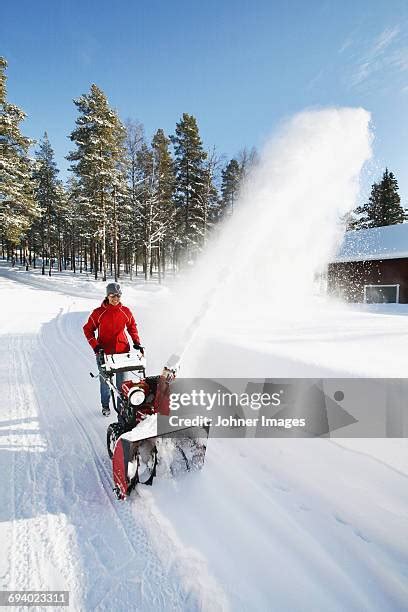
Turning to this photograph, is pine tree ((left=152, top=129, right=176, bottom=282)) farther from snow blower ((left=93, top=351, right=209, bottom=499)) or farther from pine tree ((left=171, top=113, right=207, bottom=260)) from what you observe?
snow blower ((left=93, top=351, right=209, bottom=499))

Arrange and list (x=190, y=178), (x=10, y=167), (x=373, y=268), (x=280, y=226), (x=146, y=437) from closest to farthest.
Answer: (x=146, y=437)
(x=280, y=226)
(x=373, y=268)
(x=10, y=167)
(x=190, y=178)

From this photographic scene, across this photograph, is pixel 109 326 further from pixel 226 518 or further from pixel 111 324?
pixel 226 518

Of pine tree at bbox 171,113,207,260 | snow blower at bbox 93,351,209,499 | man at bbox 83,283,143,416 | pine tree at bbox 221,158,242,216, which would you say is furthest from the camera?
pine tree at bbox 221,158,242,216

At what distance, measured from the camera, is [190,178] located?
29500 millimetres

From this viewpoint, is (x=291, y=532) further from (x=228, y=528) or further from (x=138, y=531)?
(x=138, y=531)

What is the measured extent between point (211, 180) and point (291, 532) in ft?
94.3

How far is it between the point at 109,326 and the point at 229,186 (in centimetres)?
3355

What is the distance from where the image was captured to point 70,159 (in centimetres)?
2594

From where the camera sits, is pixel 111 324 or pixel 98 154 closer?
pixel 111 324

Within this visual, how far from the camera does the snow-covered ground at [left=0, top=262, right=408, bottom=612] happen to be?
2256 millimetres

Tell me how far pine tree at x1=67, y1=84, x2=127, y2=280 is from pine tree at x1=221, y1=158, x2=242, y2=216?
12465 millimetres

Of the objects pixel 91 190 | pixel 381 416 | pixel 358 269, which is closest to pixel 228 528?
pixel 381 416

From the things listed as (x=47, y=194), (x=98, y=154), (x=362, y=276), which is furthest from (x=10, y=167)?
Answer: (x=362, y=276)

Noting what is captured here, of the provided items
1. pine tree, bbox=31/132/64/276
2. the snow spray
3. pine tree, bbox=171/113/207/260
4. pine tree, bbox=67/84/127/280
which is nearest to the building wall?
the snow spray
